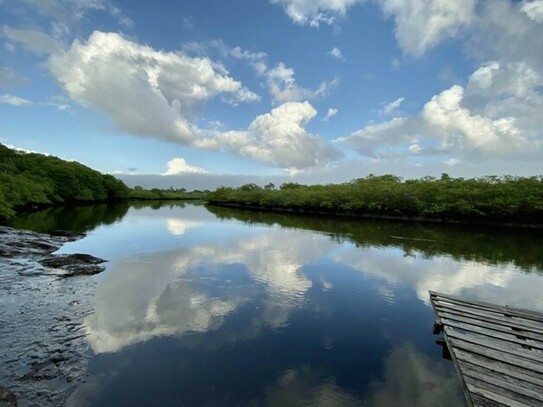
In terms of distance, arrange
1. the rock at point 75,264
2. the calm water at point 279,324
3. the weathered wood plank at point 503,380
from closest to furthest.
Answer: the weathered wood plank at point 503,380 → the calm water at point 279,324 → the rock at point 75,264

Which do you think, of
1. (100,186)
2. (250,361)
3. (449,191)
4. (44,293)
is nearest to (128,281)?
(44,293)

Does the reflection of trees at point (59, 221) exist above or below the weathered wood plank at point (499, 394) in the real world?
below

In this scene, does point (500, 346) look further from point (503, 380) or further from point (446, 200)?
point (446, 200)

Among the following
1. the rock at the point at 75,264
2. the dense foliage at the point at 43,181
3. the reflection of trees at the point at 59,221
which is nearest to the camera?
the rock at the point at 75,264

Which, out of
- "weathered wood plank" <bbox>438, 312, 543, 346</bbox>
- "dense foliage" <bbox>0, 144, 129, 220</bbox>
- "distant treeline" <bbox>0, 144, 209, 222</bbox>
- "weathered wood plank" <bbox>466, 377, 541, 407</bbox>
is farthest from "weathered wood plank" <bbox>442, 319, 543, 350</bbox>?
"dense foliage" <bbox>0, 144, 129, 220</bbox>

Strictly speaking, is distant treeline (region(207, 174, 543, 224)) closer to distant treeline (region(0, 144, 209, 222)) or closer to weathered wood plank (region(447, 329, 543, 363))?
weathered wood plank (region(447, 329, 543, 363))

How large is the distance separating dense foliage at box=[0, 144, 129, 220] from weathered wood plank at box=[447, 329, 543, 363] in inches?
1580

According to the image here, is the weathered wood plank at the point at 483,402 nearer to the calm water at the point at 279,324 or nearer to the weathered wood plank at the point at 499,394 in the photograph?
the weathered wood plank at the point at 499,394

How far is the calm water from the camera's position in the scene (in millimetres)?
5234

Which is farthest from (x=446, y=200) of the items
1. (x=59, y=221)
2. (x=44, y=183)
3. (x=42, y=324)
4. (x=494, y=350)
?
(x=44, y=183)

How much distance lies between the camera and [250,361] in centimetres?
615

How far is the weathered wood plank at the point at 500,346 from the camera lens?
18.5ft

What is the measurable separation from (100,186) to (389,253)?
245 feet

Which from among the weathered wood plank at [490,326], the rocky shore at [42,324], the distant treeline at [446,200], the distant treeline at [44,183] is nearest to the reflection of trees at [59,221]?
the distant treeline at [44,183]
